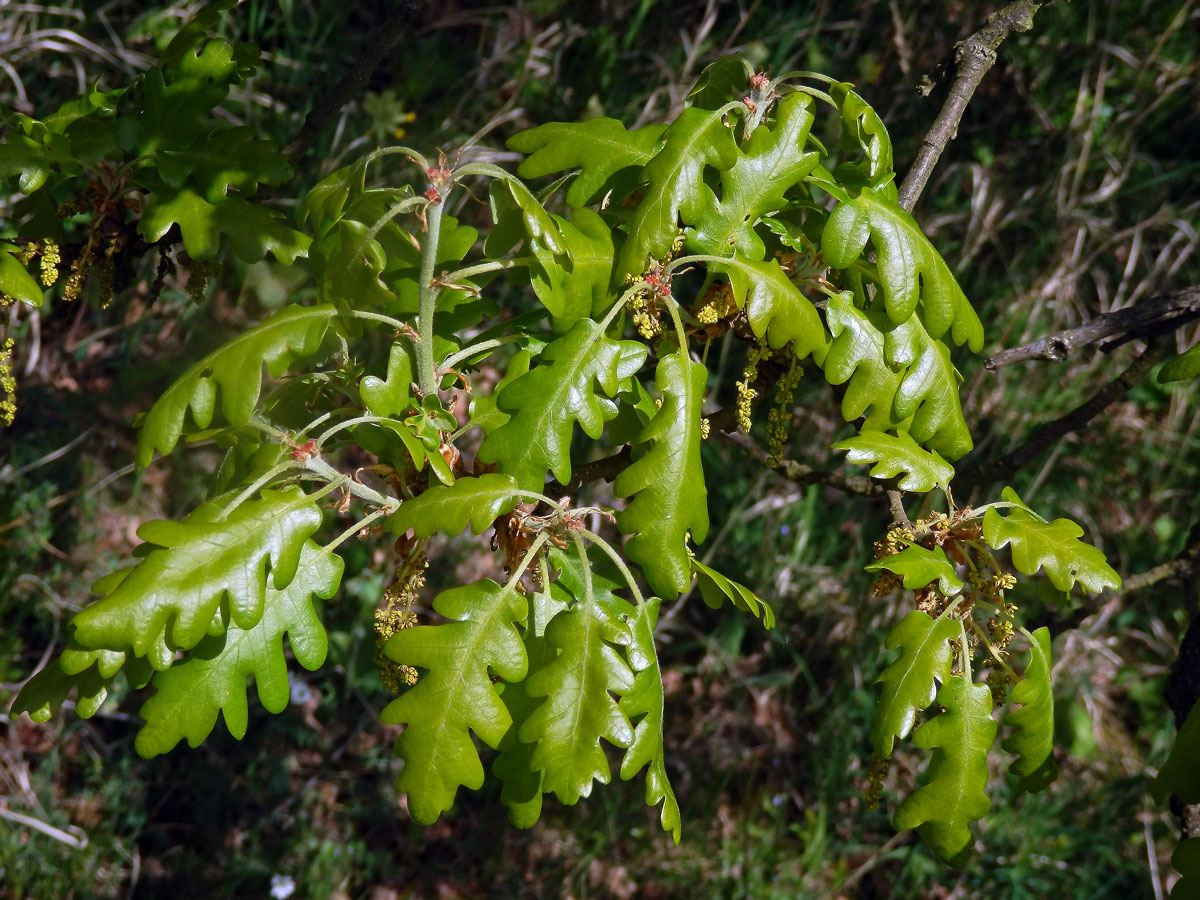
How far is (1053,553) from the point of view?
4.59ft

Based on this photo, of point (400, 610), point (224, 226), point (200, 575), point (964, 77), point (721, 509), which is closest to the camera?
point (200, 575)

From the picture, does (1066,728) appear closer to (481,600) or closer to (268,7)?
(481,600)

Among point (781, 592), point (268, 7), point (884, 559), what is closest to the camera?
point (884, 559)

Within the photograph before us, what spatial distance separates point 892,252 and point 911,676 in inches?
22.3

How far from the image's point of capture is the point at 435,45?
4.46 meters

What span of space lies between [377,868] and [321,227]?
3049 mm

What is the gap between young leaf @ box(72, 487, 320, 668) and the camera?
1175mm

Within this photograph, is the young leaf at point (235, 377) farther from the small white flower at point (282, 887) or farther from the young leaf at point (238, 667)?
the small white flower at point (282, 887)

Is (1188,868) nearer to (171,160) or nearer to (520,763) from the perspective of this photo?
(520,763)

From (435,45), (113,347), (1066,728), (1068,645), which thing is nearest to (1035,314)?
(1068,645)

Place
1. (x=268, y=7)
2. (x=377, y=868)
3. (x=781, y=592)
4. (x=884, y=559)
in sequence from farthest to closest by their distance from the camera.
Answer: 1. (x=268, y=7)
2. (x=781, y=592)
3. (x=377, y=868)
4. (x=884, y=559)

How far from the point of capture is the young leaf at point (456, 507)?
121cm

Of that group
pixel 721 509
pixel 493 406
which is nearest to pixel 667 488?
pixel 493 406

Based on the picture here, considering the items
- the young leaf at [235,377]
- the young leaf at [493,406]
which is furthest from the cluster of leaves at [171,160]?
the young leaf at [493,406]
